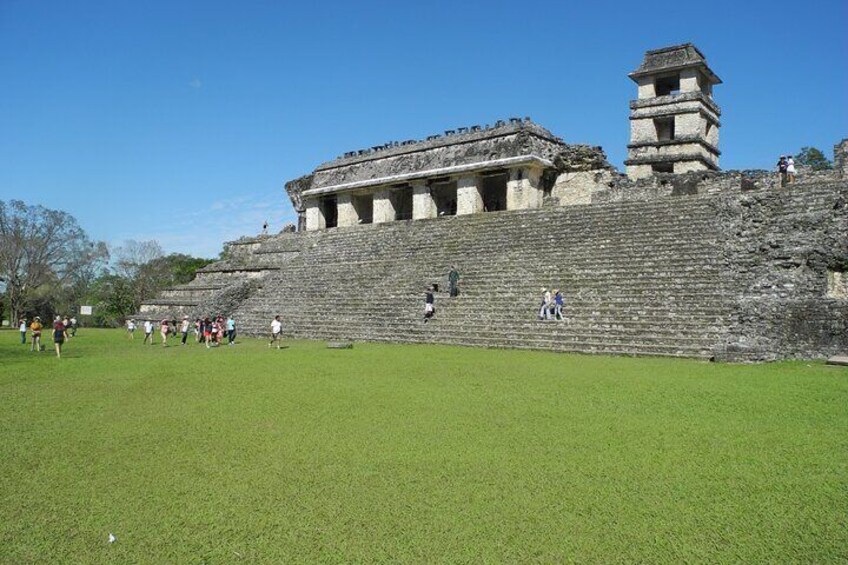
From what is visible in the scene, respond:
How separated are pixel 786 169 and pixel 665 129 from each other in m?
10.2

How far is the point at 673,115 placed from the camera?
73.6 ft

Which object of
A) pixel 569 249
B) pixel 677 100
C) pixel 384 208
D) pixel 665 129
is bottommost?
pixel 569 249

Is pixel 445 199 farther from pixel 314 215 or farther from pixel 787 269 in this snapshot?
pixel 787 269

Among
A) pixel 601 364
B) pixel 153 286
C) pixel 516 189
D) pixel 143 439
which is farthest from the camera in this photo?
pixel 153 286

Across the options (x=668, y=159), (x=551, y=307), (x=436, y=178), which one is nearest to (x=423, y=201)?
(x=436, y=178)

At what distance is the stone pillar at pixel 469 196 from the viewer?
20.3 metres

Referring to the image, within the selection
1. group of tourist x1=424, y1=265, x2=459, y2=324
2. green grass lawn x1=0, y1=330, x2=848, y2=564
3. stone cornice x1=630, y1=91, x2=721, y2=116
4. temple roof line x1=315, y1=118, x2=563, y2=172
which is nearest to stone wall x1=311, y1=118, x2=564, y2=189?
temple roof line x1=315, y1=118, x2=563, y2=172

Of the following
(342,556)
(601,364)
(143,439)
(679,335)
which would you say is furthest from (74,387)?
(679,335)

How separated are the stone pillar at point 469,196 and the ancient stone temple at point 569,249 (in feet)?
0.16

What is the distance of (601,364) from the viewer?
930cm

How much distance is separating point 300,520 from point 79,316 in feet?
105

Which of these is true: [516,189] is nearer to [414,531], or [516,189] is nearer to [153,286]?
[414,531]

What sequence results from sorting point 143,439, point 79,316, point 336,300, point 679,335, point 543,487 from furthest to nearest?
point 79,316 < point 336,300 < point 679,335 < point 143,439 < point 543,487

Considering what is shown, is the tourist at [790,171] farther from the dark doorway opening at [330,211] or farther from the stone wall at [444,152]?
the dark doorway opening at [330,211]
